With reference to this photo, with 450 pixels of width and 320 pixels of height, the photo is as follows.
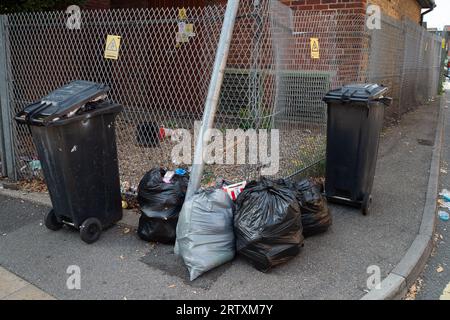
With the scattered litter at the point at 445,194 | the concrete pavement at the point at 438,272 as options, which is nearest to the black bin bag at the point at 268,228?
the concrete pavement at the point at 438,272

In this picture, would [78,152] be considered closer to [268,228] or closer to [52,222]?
[52,222]

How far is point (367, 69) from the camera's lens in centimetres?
620

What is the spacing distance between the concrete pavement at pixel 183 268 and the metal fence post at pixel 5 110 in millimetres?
762

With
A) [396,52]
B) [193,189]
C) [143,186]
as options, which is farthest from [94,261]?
[396,52]

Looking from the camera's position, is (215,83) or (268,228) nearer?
(268,228)

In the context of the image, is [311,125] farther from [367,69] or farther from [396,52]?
[396,52]

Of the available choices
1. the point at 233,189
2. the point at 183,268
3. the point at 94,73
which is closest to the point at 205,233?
the point at 183,268

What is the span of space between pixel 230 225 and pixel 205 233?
25 centimetres

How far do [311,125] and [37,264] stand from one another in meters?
3.62

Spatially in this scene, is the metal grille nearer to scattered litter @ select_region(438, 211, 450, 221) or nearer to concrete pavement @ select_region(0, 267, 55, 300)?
scattered litter @ select_region(438, 211, 450, 221)

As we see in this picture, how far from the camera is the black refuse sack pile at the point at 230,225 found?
3033 mm

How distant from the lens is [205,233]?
3088 mm

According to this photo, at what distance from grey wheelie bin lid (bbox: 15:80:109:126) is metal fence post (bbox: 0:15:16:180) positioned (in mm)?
1894

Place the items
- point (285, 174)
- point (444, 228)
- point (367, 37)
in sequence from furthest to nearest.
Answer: point (367, 37) → point (285, 174) → point (444, 228)
